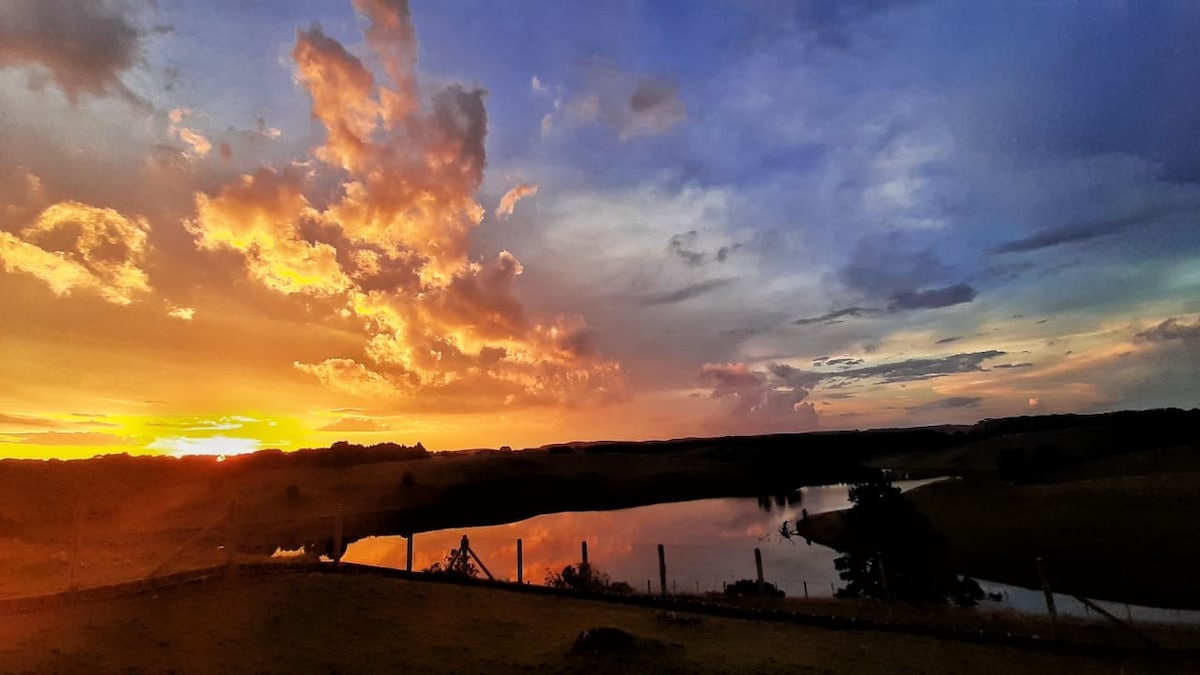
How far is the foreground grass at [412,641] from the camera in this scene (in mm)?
14820

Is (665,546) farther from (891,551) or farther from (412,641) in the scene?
(412,641)

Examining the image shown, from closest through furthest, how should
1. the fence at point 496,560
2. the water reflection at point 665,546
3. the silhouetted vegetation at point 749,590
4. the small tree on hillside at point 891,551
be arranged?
the fence at point 496,560
the silhouetted vegetation at point 749,590
the small tree on hillside at point 891,551
the water reflection at point 665,546

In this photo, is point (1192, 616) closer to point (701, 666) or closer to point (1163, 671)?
point (1163, 671)

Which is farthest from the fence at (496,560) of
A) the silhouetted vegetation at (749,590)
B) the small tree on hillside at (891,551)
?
the small tree on hillside at (891,551)

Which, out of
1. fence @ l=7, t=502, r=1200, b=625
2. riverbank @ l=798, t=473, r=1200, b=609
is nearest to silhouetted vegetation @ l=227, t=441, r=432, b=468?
fence @ l=7, t=502, r=1200, b=625

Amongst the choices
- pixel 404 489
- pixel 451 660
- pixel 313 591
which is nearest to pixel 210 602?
pixel 313 591

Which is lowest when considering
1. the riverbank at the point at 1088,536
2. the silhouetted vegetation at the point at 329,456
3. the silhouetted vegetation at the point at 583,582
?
the riverbank at the point at 1088,536

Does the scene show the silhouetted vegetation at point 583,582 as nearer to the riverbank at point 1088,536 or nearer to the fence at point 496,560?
the fence at point 496,560

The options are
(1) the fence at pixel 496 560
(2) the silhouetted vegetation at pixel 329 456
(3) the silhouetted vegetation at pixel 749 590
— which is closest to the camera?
(1) the fence at pixel 496 560

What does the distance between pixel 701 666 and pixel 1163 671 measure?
11292 millimetres

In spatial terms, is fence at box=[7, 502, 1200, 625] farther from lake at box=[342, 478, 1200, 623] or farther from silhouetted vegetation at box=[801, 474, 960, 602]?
silhouetted vegetation at box=[801, 474, 960, 602]

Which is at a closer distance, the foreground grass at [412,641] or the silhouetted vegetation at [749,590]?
the foreground grass at [412,641]

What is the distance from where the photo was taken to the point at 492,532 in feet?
263

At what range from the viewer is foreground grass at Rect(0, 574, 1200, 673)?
48.6 ft
